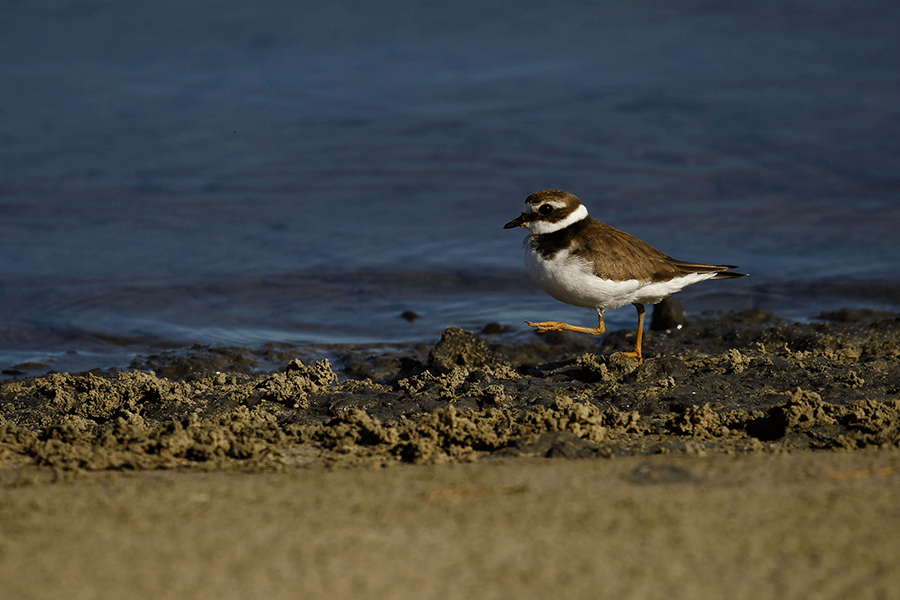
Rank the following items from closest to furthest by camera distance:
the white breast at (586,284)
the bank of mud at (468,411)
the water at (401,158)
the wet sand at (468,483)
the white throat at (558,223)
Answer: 1. the wet sand at (468,483)
2. the bank of mud at (468,411)
3. the white breast at (586,284)
4. the white throat at (558,223)
5. the water at (401,158)

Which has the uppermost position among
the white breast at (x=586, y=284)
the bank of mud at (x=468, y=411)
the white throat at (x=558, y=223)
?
the white throat at (x=558, y=223)

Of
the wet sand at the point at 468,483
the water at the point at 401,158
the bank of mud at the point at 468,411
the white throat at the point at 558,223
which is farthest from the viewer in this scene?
the water at the point at 401,158

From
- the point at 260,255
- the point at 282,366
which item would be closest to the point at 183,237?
the point at 260,255

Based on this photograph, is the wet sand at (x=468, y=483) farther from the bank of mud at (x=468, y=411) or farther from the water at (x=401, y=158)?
the water at (x=401, y=158)

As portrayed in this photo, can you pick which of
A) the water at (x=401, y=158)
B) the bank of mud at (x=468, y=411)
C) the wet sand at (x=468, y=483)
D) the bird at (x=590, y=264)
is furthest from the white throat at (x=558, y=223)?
the water at (x=401, y=158)

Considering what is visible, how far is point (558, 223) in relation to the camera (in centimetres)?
685

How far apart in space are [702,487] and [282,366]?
14.3 ft

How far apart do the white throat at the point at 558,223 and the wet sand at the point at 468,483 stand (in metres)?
1.34

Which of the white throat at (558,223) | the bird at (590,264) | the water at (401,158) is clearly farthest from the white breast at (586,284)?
the water at (401,158)

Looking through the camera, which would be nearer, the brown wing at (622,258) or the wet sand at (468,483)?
the wet sand at (468,483)

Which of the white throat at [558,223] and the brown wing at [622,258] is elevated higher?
the white throat at [558,223]

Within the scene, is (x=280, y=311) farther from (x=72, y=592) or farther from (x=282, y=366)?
(x=72, y=592)

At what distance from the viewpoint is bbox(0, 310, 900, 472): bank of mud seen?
13.5 feet

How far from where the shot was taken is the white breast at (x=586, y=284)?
21.0 ft
